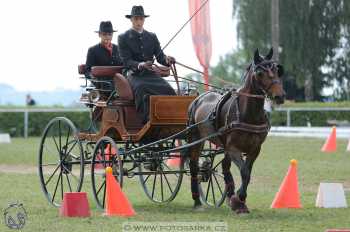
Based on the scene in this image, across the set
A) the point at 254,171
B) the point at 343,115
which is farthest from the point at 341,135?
the point at 254,171

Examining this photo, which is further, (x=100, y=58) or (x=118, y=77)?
(x=100, y=58)

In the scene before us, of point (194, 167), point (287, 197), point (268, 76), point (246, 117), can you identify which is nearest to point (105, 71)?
point (194, 167)

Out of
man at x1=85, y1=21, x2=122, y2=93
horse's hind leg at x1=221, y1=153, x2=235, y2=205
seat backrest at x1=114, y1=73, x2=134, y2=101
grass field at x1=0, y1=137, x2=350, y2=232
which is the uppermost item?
man at x1=85, y1=21, x2=122, y2=93

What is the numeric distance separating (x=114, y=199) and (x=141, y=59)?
7.63ft

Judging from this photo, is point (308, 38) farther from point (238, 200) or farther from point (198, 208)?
point (238, 200)

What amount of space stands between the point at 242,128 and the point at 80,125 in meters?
24.3

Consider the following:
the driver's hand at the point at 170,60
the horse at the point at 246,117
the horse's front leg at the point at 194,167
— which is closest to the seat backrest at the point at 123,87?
the driver's hand at the point at 170,60

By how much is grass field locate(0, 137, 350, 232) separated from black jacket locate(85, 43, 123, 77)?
1.87 m

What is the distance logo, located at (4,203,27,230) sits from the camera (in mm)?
10398

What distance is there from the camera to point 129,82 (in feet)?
41.2

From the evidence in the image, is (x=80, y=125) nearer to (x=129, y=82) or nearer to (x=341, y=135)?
(x=341, y=135)

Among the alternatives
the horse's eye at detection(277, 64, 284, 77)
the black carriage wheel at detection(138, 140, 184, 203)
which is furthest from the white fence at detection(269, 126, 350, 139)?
the horse's eye at detection(277, 64, 284, 77)

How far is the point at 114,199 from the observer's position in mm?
11258

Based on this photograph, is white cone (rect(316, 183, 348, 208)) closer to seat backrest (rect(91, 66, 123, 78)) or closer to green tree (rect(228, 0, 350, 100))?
seat backrest (rect(91, 66, 123, 78))
